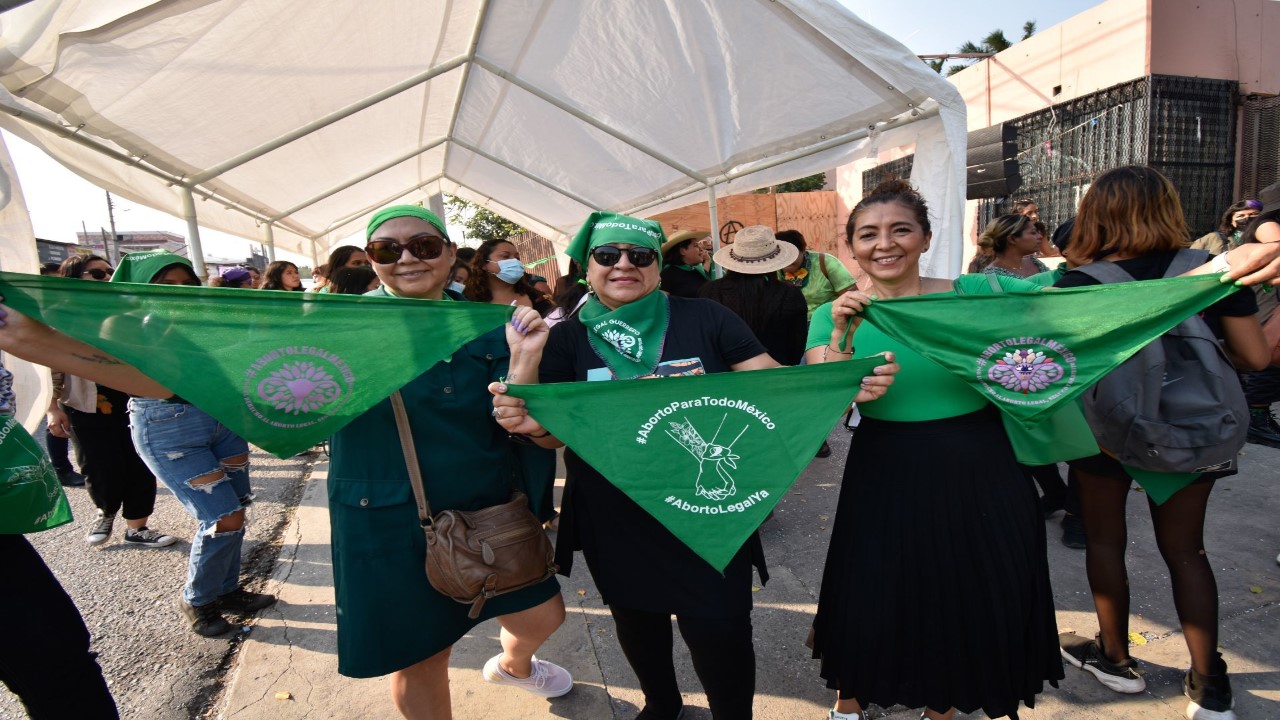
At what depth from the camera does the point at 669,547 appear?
6.52ft

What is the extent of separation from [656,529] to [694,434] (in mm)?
371

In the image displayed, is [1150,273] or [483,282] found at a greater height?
[483,282]

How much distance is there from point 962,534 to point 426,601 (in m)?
1.69

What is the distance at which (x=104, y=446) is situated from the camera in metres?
4.33

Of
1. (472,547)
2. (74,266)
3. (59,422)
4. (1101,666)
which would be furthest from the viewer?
(59,422)

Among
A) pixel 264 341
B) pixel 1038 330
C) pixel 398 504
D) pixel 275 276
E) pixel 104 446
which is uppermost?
pixel 275 276

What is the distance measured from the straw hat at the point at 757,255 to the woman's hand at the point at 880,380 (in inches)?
94.8

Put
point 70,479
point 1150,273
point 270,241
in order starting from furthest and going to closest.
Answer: point 270,241 < point 70,479 < point 1150,273

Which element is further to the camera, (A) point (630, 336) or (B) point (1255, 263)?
(A) point (630, 336)

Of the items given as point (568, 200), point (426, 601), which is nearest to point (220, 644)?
point (426, 601)

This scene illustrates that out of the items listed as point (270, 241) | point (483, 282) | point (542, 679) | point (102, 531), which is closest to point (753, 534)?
point (542, 679)

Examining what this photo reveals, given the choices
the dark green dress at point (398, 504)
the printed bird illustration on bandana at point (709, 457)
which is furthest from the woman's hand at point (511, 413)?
the printed bird illustration on bandana at point (709, 457)

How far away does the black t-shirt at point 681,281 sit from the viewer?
182 inches

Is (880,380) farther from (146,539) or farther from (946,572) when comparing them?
(146,539)
